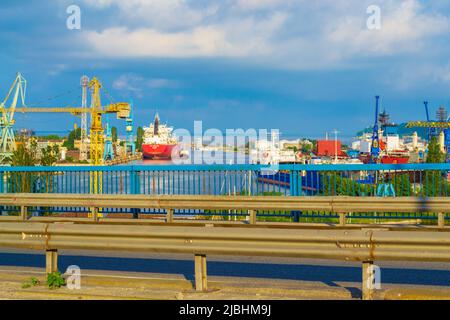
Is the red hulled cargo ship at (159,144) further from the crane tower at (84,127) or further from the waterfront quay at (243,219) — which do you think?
the waterfront quay at (243,219)

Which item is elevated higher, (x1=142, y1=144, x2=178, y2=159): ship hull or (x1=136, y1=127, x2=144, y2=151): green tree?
(x1=136, y1=127, x2=144, y2=151): green tree

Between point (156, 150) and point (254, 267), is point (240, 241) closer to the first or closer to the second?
point (254, 267)

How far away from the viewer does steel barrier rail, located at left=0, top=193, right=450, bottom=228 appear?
1296cm

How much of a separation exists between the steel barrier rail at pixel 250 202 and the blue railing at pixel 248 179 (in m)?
0.91

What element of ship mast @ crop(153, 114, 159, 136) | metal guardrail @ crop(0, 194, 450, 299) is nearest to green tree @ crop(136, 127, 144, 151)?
ship mast @ crop(153, 114, 159, 136)

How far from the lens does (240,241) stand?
7461 mm

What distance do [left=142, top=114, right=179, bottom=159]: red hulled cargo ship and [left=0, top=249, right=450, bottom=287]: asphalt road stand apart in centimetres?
7866

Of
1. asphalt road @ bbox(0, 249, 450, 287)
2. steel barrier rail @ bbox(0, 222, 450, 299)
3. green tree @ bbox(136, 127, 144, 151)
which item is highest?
green tree @ bbox(136, 127, 144, 151)

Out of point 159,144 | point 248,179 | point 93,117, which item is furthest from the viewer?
point 159,144

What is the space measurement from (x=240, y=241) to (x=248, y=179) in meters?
8.31

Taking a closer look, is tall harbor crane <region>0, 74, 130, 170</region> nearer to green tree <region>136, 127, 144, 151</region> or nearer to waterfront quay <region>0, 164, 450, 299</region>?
green tree <region>136, 127, 144, 151</region>

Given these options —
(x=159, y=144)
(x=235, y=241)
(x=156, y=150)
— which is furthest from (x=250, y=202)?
(x=159, y=144)

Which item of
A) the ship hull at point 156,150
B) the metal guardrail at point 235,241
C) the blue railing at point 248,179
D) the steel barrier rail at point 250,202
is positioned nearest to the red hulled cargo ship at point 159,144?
the ship hull at point 156,150
